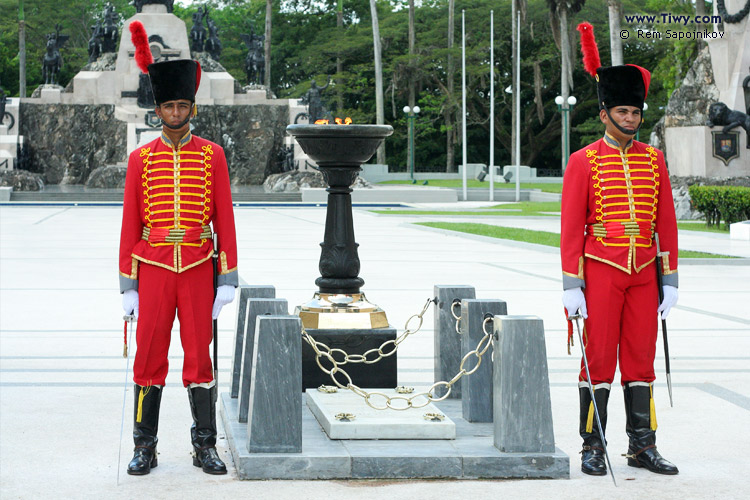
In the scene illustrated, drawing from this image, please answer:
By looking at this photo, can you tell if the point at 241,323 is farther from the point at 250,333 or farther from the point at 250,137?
the point at 250,137

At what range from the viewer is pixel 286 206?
40.4 metres

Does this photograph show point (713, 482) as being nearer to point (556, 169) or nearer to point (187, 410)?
point (187, 410)

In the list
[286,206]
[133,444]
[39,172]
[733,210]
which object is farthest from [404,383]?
[39,172]

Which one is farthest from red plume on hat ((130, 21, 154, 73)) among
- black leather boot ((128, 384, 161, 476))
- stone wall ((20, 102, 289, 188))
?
stone wall ((20, 102, 289, 188))

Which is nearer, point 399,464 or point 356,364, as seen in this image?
point 399,464

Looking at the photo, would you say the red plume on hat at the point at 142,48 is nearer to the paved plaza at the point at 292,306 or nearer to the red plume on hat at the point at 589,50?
the paved plaza at the point at 292,306

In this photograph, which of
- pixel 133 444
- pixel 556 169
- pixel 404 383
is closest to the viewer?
pixel 133 444

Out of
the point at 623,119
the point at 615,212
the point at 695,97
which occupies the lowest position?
the point at 615,212

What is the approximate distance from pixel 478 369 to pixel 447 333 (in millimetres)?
769

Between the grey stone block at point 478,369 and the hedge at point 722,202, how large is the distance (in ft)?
66.2

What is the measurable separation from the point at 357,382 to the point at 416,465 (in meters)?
1.71

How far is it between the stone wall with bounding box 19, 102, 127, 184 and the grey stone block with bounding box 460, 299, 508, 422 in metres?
48.1

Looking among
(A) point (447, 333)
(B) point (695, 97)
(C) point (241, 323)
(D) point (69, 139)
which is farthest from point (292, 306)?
(D) point (69, 139)

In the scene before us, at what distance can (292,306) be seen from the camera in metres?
11.8
